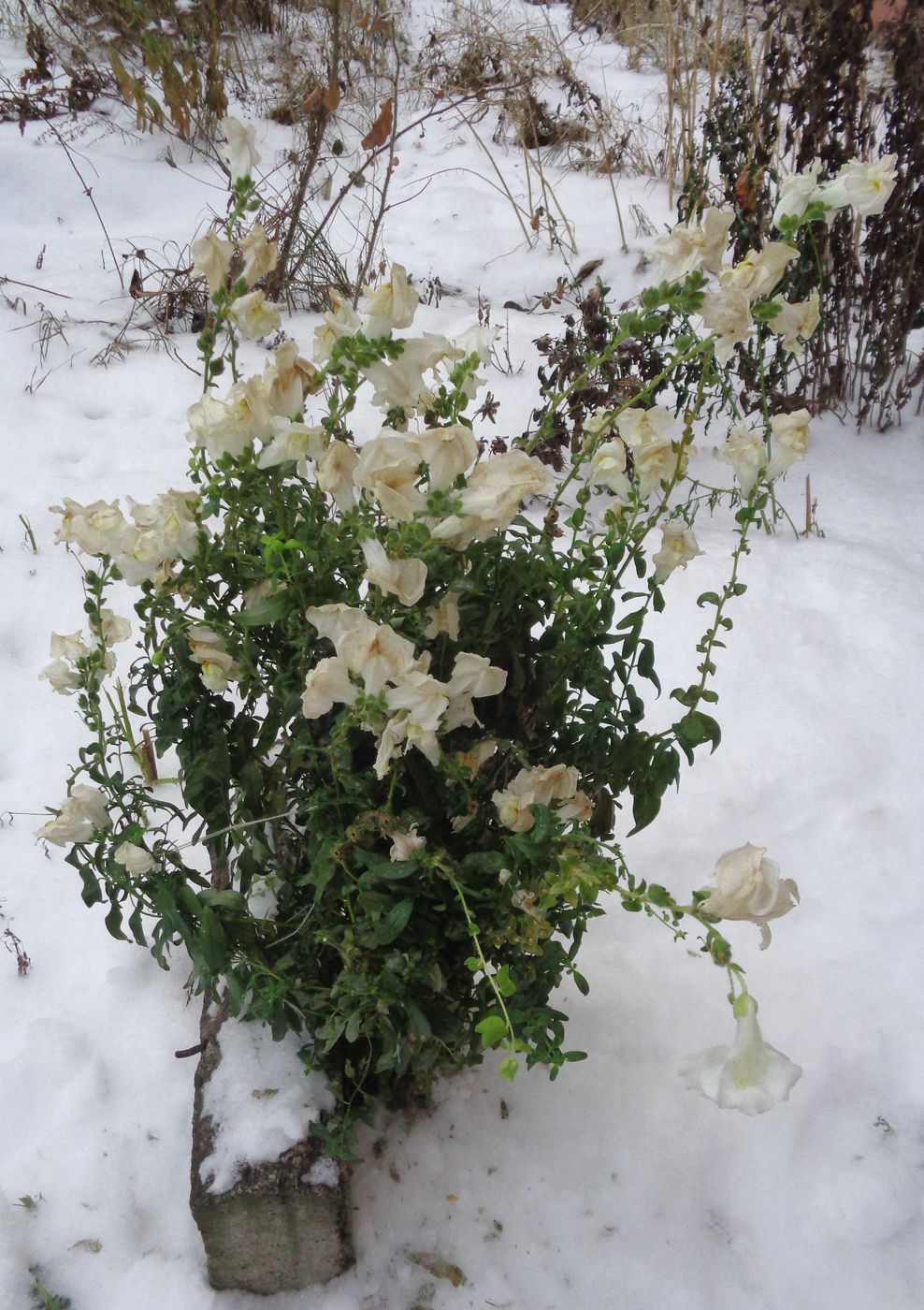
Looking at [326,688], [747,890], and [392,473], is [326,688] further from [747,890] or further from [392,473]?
[747,890]

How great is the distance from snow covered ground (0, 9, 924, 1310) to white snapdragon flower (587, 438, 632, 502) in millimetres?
827

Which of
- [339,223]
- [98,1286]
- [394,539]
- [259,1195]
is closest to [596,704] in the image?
[394,539]

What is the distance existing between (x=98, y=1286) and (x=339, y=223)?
3244 millimetres

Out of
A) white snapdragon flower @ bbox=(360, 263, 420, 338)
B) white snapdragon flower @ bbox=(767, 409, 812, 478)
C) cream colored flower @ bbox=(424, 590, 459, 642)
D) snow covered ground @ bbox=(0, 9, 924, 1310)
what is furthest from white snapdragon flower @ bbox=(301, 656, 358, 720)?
snow covered ground @ bbox=(0, 9, 924, 1310)

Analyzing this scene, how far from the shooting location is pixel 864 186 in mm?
856

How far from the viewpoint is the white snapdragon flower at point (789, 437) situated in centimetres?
99

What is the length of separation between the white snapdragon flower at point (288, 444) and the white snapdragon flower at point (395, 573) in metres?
0.12

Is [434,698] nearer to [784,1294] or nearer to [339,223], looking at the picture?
[784,1294]

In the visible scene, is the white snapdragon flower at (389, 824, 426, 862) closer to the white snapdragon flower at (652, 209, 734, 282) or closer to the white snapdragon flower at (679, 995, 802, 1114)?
the white snapdragon flower at (679, 995, 802, 1114)

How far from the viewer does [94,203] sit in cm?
339

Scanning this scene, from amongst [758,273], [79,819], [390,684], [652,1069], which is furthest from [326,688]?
[652,1069]

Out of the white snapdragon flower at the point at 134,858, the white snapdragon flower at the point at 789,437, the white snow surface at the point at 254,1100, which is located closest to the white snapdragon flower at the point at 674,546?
the white snapdragon flower at the point at 789,437

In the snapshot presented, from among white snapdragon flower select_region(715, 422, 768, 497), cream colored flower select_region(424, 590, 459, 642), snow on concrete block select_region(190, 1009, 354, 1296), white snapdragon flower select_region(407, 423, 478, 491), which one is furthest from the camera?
snow on concrete block select_region(190, 1009, 354, 1296)

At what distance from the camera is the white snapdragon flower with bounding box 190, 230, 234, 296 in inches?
34.7
